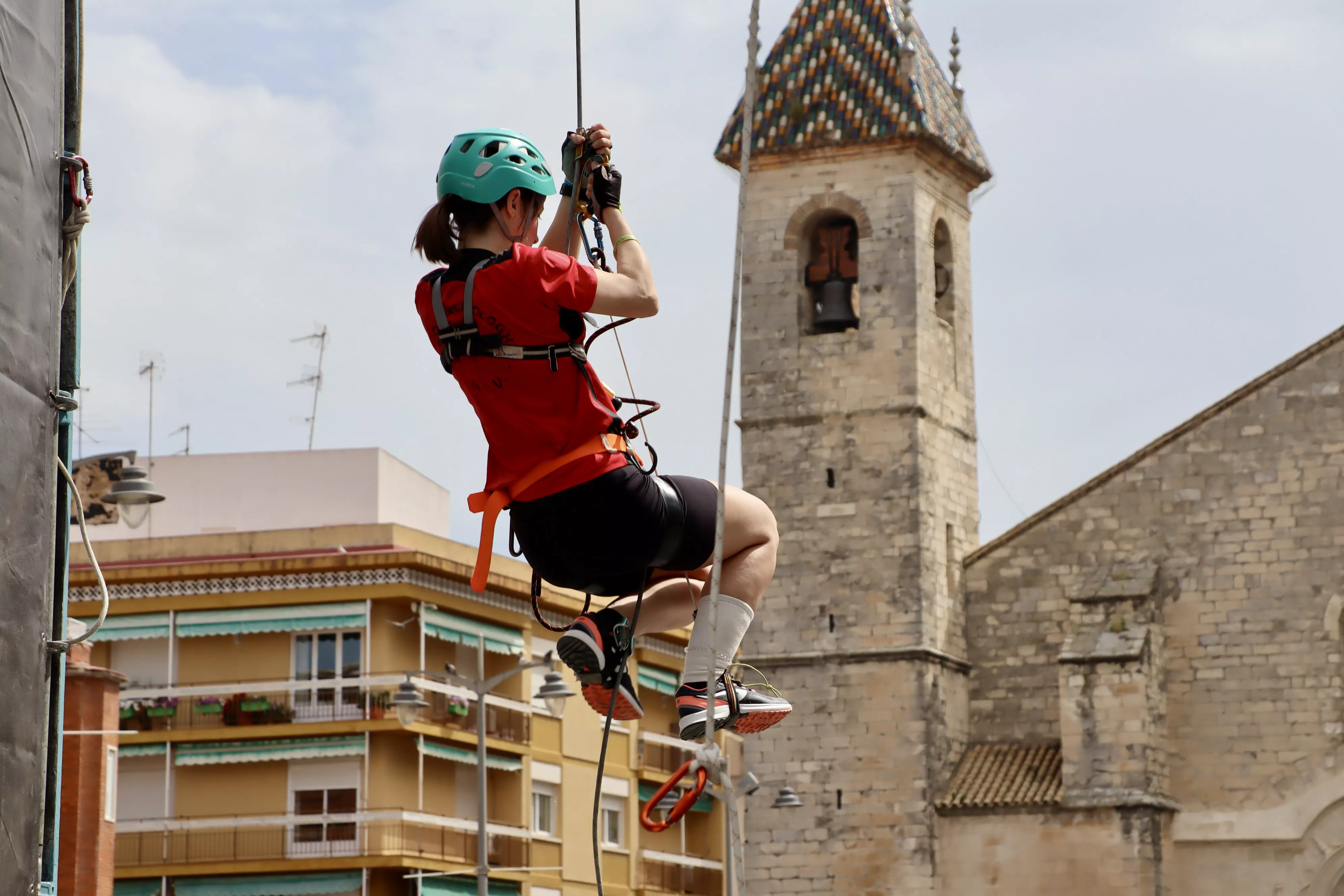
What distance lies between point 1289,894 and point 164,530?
2041 cm

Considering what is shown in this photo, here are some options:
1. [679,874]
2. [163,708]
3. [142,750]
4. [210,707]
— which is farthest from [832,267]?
[679,874]

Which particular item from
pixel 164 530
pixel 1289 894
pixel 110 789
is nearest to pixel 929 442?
pixel 1289 894

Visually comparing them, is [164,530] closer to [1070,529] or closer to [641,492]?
[1070,529]

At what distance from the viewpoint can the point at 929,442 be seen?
31.1 meters

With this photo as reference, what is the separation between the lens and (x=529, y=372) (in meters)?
5.71

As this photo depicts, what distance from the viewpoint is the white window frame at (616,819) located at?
41.9m

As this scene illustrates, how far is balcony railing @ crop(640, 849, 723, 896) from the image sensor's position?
43.1 meters

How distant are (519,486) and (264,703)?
31.4 m

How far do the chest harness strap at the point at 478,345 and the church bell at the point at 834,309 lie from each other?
2594 cm

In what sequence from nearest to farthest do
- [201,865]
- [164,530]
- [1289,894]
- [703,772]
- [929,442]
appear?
[703,772] → [1289,894] → [929,442] → [201,865] → [164,530]

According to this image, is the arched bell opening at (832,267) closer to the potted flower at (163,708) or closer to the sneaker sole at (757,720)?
the potted flower at (163,708)

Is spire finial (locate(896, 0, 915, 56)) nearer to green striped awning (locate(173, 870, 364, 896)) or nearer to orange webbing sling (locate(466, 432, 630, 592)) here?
green striped awning (locate(173, 870, 364, 896))

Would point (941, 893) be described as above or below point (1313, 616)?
below

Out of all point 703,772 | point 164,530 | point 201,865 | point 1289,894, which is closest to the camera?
point 703,772
